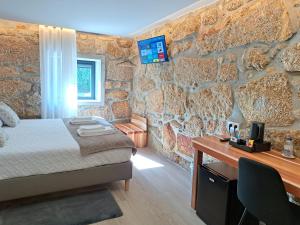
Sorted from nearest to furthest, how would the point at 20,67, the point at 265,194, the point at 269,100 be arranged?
1. the point at 265,194
2. the point at 269,100
3. the point at 20,67

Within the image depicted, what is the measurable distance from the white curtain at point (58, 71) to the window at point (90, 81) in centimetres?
39

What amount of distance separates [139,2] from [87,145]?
176cm

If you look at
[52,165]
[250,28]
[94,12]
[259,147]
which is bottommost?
[52,165]

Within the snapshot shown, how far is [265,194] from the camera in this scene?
49.0 inches

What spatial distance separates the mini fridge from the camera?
1.71 metres

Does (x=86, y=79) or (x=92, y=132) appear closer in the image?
(x=92, y=132)

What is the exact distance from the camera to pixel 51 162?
6.71 ft

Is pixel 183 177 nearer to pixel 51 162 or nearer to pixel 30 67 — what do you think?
pixel 51 162

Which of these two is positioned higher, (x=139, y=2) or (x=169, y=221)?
(x=139, y=2)

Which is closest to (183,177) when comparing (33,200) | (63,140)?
(63,140)

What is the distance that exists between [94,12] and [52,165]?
208 cm

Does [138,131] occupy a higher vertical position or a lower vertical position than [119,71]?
lower

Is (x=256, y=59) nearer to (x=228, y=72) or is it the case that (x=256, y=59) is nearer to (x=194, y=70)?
(x=228, y=72)

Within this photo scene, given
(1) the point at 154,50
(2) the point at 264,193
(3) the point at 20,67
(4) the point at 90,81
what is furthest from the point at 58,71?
(2) the point at 264,193
